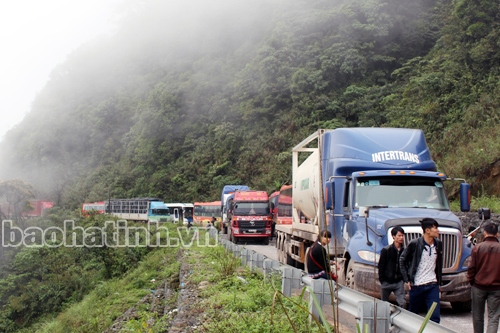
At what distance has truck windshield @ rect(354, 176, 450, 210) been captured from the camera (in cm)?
1003

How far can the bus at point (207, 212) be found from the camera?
44719mm

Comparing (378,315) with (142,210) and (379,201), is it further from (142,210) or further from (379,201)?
(142,210)

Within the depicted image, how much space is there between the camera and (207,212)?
4559 centimetres

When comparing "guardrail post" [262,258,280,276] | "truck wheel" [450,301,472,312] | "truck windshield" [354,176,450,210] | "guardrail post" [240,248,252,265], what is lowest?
"truck wheel" [450,301,472,312]

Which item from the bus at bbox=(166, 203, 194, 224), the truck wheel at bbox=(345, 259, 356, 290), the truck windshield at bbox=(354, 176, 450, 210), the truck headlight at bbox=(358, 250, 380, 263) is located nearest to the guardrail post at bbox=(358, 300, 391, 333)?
the truck headlight at bbox=(358, 250, 380, 263)

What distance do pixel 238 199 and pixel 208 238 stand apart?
3321 millimetres

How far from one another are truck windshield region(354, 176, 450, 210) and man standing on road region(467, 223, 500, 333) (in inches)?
135

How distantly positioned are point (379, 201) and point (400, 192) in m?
0.45

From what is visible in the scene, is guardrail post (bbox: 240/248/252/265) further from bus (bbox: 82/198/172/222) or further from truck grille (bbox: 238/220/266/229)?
bus (bbox: 82/198/172/222)

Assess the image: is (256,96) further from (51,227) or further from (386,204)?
(386,204)

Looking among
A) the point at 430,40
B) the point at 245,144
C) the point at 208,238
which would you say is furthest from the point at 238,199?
the point at 430,40

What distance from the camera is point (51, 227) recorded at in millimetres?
Answer: 41656

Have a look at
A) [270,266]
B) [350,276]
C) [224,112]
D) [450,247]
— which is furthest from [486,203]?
[224,112]

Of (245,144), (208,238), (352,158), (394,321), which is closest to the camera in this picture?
(394,321)
